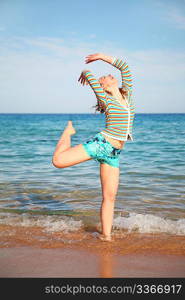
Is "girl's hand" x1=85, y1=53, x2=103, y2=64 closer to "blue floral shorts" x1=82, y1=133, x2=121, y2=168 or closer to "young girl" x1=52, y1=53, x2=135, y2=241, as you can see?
"young girl" x1=52, y1=53, x2=135, y2=241

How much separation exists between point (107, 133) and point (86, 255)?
153cm

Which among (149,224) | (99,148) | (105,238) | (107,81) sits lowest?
(149,224)

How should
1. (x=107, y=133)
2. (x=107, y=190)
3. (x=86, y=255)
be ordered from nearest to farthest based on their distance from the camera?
(x=86, y=255), (x=107, y=133), (x=107, y=190)

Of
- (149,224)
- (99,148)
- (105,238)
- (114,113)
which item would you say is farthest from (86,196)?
(114,113)

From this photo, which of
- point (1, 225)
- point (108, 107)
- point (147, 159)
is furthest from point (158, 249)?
point (147, 159)

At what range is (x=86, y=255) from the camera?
4.00 m

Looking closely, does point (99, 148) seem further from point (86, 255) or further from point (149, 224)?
point (149, 224)

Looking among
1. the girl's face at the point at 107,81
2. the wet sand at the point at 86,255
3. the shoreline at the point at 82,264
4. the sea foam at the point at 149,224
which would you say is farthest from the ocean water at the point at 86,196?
the shoreline at the point at 82,264

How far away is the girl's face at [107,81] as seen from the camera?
→ 4348 mm

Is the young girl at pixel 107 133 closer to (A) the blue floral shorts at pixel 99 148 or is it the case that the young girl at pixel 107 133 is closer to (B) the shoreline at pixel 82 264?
(A) the blue floral shorts at pixel 99 148

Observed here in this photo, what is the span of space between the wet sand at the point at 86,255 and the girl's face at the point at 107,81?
2100mm

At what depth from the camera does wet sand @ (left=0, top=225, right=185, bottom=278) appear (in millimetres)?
3498

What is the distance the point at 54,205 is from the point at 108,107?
3063mm

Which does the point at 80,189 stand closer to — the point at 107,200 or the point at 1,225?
the point at 1,225
